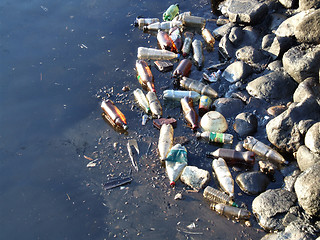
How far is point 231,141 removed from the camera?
5.57m

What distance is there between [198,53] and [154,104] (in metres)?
1.63

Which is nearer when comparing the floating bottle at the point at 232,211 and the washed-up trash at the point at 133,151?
the floating bottle at the point at 232,211

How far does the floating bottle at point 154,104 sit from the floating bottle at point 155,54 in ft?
3.87

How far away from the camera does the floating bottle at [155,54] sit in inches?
281

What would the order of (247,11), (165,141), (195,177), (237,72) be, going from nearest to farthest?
(195,177), (165,141), (237,72), (247,11)

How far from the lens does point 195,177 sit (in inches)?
201

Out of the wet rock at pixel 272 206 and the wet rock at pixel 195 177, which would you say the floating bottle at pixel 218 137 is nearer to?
the wet rock at pixel 195 177

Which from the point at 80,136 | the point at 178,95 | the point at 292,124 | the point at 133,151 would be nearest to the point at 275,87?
the point at 292,124

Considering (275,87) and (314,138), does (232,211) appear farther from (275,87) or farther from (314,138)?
(275,87)

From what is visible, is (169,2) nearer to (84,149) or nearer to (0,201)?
(84,149)

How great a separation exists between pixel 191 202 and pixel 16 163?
2969 millimetres

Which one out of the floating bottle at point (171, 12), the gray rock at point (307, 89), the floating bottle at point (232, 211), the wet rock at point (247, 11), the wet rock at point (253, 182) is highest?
the wet rock at point (247, 11)

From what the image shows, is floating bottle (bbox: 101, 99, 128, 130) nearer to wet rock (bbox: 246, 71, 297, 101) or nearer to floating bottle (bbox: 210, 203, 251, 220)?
floating bottle (bbox: 210, 203, 251, 220)

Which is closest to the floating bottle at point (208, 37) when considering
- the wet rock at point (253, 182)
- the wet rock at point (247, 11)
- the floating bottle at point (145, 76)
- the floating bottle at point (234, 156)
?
the wet rock at point (247, 11)
